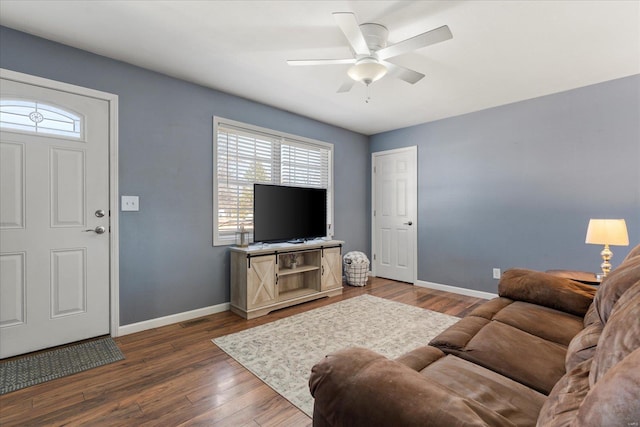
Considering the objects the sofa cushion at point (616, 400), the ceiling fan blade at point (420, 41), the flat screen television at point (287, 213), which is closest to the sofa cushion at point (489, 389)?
the sofa cushion at point (616, 400)

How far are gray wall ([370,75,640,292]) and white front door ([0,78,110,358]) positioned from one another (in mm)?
4017

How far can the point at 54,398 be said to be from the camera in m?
1.80

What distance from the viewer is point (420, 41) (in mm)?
1930

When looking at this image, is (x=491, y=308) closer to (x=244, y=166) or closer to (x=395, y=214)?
(x=244, y=166)

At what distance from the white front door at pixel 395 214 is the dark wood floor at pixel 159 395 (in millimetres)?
3214

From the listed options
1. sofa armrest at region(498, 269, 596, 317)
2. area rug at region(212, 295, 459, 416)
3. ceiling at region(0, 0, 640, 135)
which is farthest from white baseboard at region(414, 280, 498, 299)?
ceiling at region(0, 0, 640, 135)

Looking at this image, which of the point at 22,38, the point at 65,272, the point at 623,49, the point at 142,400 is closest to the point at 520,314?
the point at 142,400

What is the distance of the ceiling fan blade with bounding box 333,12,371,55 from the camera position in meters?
1.77

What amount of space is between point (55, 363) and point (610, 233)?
4.45 meters

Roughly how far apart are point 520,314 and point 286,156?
10.3 feet

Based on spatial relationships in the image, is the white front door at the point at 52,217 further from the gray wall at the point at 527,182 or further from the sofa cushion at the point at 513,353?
the gray wall at the point at 527,182

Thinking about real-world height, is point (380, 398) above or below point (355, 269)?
above

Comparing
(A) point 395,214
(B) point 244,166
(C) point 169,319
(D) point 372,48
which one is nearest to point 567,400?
(D) point 372,48

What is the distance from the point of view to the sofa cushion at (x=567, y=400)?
665mm
